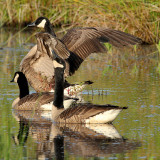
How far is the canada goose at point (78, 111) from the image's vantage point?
318 inches

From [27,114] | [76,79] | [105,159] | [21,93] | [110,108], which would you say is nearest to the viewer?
[105,159]

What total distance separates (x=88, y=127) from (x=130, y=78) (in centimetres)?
480

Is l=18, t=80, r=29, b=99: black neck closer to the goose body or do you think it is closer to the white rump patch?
the goose body

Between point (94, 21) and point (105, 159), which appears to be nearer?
point (105, 159)

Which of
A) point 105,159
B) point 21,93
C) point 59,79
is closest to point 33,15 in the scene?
point 21,93

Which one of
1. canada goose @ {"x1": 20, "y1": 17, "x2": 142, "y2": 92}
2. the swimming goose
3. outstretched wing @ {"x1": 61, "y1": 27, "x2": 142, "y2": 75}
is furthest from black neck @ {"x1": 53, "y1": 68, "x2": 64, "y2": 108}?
outstretched wing @ {"x1": 61, "y1": 27, "x2": 142, "y2": 75}

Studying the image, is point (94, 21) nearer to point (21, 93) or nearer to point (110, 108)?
point (21, 93)

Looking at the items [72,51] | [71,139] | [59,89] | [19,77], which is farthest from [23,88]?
[71,139]

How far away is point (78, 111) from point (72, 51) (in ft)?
10.1

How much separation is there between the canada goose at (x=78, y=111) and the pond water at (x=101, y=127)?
0.16 m

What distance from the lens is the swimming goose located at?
807cm

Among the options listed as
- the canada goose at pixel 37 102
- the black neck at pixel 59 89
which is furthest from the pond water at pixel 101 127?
the black neck at pixel 59 89

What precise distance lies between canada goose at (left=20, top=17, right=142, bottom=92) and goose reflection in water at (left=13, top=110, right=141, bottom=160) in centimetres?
232

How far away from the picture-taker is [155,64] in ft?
48.7
